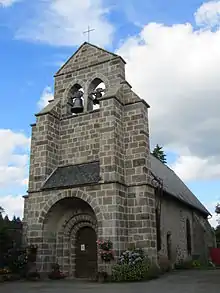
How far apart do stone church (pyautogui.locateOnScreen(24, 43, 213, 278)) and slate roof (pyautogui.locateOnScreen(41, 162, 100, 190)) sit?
4 centimetres

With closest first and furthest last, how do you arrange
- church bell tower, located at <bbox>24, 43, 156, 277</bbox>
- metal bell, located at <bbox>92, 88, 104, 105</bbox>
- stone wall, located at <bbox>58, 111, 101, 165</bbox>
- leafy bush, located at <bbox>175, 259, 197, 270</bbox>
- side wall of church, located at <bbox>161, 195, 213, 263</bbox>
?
church bell tower, located at <bbox>24, 43, 156, 277</bbox>, stone wall, located at <bbox>58, 111, 101, 165</bbox>, metal bell, located at <bbox>92, 88, 104, 105</bbox>, side wall of church, located at <bbox>161, 195, 213, 263</bbox>, leafy bush, located at <bbox>175, 259, 197, 270</bbox>

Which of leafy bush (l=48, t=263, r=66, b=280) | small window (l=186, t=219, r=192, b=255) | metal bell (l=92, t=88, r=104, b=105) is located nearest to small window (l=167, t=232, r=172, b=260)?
small window (l=186, t=219, r=192, b=255)

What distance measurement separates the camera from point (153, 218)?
13.7 metres

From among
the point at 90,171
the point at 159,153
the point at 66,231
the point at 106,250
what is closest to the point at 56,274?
the point at 66,231

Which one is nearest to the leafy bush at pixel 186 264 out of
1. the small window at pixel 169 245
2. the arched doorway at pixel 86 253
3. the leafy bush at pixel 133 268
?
the small window at pixel 169 245

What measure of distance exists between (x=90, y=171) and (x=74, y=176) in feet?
2.40

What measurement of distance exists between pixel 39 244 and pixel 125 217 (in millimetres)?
3652

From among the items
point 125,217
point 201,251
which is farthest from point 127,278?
point 201,251

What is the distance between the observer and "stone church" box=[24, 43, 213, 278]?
516 inches

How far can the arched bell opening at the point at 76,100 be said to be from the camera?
15.7 meters

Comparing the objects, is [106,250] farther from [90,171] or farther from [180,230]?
[180,230]

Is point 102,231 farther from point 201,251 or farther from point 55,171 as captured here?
point 201,251

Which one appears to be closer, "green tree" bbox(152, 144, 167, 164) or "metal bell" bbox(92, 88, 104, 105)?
"metal bell" bbox(92, 88, 104, 105)

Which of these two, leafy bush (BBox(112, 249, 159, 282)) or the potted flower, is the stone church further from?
leafy bush (BBox(112, 249, 159, 282))
